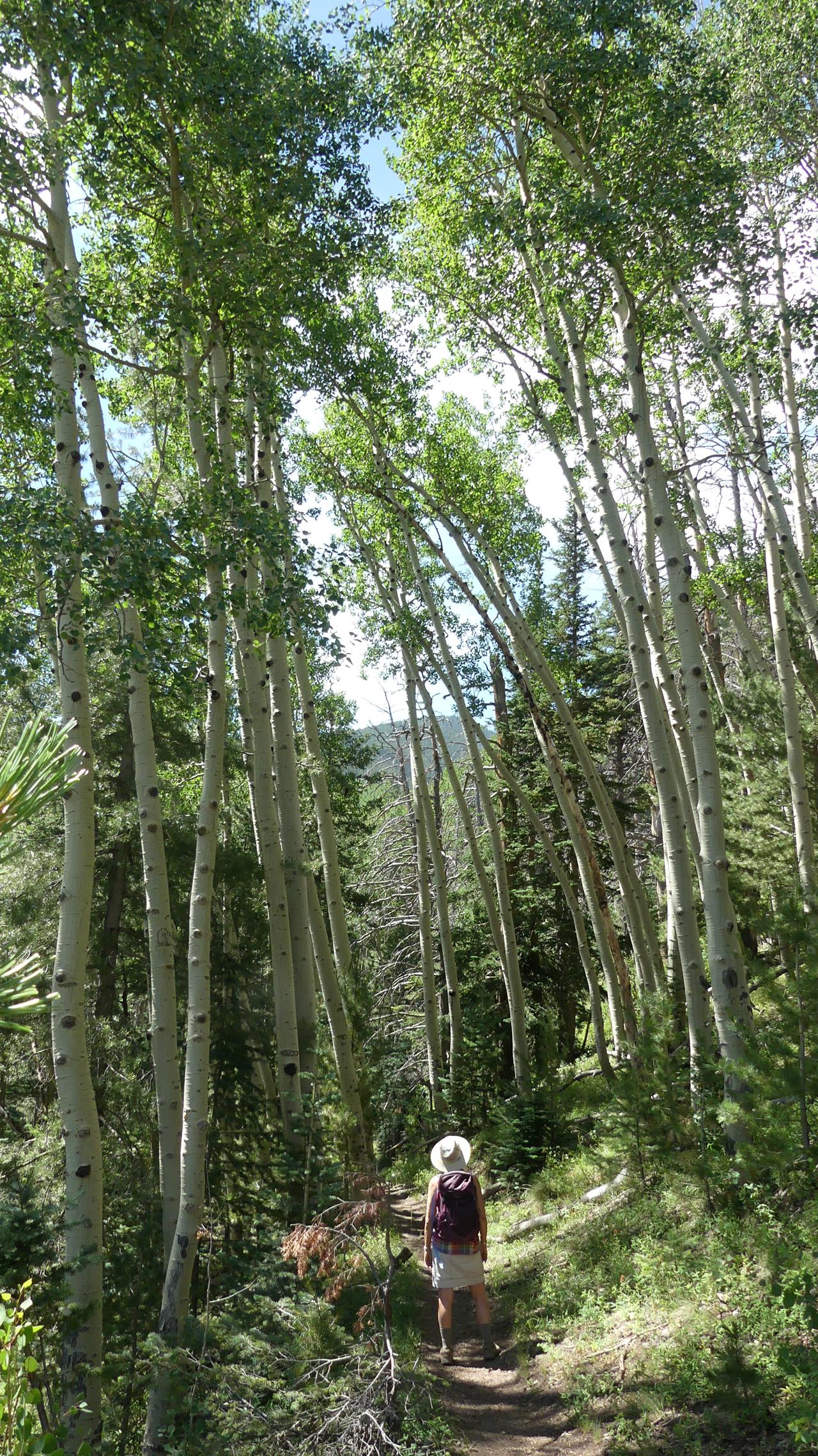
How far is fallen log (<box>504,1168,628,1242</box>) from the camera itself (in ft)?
23.7

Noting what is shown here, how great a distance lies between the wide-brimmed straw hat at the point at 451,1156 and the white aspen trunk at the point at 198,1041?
1.60m

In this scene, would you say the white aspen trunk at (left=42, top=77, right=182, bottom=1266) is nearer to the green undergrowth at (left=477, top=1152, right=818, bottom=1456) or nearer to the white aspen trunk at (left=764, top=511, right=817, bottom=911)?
the green undergrowth at (left=477, top=1152, right=818, bottom=1456)

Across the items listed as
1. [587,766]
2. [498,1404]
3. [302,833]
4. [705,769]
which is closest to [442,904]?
[587,766]

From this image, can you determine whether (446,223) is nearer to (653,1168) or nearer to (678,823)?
(678,823)

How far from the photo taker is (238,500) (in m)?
5.50

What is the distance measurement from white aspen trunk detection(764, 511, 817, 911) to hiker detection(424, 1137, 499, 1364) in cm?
421

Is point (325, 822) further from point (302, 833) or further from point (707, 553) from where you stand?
point (707, 553)

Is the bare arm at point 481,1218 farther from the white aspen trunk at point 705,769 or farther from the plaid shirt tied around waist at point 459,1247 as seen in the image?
the white aspen trunk at point 705,769

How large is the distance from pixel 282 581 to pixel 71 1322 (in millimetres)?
4521

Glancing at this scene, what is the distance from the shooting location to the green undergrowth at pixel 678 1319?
3.70 metres

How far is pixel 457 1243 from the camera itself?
5.35 meters

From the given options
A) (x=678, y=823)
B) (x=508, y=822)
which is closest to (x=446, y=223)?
(x=678, y=823)

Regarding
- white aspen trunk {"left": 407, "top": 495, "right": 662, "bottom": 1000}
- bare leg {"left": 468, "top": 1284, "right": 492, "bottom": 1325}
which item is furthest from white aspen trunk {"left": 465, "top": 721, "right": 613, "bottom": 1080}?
bare leg {"left": 468, "top": 1284, "right": 492, "bottom": 1325}

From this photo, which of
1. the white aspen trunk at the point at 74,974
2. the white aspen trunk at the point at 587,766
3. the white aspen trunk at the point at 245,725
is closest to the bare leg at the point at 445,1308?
the white aspen trunk at the point at 74,974
